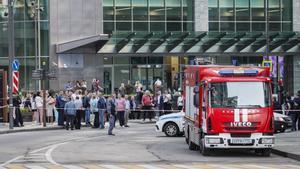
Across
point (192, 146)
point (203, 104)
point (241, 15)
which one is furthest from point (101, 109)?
point (241, 15)

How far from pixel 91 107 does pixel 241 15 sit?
22975 mm

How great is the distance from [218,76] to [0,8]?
37.5m

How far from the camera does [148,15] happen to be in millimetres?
58812

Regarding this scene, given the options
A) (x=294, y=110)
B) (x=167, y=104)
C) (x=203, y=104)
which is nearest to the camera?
(x=203, y=104)

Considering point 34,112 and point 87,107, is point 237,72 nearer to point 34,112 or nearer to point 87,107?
point 87,107

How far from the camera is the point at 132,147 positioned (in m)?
26.2

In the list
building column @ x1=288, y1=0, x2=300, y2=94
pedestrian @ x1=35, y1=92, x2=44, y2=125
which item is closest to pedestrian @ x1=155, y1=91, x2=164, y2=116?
pedestrian @ x1=35, y1=92, x2=44, y2=125

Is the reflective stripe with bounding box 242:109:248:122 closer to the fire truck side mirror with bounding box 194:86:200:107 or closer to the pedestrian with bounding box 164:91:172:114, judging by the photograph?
the fire truck side mirror with bounding box 194:86:200:107

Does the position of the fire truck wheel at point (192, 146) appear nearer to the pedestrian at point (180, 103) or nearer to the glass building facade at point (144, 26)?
the pedestrian at point (180, 103)

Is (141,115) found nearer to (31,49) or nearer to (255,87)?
(31,49)

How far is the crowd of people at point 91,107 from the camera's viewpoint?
38500 mm

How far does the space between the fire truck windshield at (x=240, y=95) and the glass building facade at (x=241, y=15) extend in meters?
37.7

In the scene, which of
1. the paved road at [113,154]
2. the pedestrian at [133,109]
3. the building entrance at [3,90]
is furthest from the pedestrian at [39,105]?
the paved road at [113,154]

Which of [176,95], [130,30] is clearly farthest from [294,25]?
[176,95]
